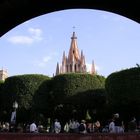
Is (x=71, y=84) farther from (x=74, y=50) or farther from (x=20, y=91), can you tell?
(x=74, y=50)

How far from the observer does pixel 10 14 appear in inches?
200

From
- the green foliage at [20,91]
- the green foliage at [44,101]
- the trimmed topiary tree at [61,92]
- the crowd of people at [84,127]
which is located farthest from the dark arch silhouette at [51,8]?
the green foliage at [20,91]

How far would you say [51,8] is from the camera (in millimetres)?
5230

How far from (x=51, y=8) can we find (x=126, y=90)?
143ft

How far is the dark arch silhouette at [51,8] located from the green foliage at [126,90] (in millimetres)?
42398

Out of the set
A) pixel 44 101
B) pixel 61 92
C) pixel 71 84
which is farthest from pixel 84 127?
pixel 44 101

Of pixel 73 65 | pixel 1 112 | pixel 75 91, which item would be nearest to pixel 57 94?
pixel 75 91

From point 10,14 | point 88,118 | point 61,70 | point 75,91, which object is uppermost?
point 61,70

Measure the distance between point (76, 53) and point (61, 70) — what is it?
1043cm

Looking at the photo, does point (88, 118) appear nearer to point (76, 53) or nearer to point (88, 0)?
point (88, 0)

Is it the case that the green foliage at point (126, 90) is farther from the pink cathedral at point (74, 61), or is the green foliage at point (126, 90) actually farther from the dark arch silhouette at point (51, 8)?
the pink cathedral at point (74, 61)

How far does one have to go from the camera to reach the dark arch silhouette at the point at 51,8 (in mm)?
5008

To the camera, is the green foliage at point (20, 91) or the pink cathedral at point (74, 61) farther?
the pink cathedral at point (74, 61)

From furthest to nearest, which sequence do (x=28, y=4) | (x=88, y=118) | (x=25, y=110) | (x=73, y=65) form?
(x=73, y=65) < (x=25, y=110) < (x=88, y=118) < (x=28, y=4)
